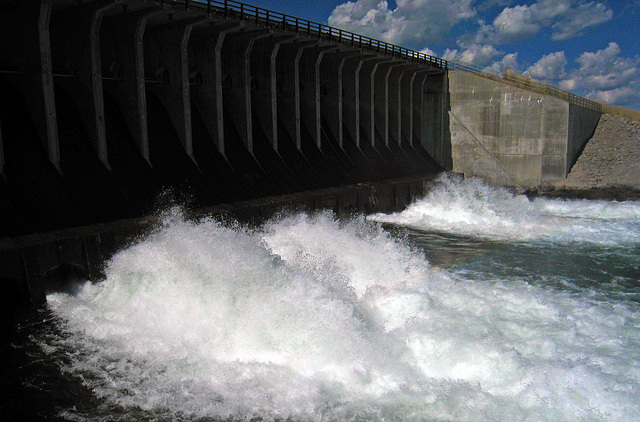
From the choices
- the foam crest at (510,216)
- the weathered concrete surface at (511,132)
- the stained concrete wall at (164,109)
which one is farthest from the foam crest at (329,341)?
the weathered concrete surface at (511,132)

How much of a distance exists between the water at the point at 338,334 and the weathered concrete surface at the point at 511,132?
1558 centimetres

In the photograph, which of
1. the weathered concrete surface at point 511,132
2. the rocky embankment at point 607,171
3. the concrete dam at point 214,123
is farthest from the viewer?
the weathered concrete surface at point 511,132

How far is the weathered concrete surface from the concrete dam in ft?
0.28

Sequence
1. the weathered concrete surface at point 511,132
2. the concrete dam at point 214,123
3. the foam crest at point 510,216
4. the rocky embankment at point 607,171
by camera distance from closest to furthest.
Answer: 1. the concrete dam at point 214,123
2. the foam crest at point 510,216
3. the rocky embankment at point 607,171
4. the weathered concrete surface at point 511,132

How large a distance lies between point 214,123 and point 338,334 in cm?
1273

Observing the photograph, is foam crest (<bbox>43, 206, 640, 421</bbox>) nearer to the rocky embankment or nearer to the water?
the water

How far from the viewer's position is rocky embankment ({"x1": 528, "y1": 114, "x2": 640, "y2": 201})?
96.5 ft

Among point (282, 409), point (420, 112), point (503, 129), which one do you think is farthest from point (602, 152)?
point (282, 409)

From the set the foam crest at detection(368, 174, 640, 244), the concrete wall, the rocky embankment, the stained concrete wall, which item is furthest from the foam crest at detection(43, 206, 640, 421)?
the rocky embankment

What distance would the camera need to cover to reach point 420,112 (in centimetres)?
3384

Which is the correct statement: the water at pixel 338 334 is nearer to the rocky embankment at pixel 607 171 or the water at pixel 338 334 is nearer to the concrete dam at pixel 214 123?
the concrete dam at pixel 214 123

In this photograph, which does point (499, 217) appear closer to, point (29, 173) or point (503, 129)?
point (503, 129)

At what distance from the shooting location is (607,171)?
30.4 m

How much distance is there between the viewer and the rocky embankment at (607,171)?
2940 centimetres
